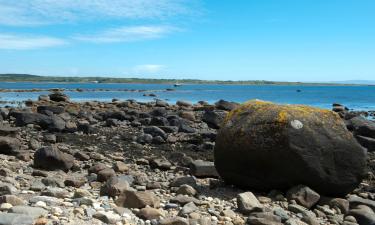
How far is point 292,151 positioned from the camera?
9.84 m

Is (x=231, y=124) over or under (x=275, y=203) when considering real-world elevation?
over

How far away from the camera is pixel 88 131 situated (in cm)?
2108

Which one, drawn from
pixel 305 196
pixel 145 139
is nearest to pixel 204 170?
pixel 305 196

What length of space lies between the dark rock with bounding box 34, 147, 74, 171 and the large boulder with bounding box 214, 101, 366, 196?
13.8 ft

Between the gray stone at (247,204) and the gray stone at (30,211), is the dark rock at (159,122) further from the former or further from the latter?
the gray stone at (30,211)

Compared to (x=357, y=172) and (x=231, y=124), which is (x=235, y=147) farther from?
(x=357, y=172)

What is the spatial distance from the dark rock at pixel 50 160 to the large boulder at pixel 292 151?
4206mm

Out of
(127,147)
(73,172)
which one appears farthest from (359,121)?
(73,172)

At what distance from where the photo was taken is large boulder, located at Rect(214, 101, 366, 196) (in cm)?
994

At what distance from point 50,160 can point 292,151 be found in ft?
19.7

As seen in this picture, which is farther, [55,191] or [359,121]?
[359,121]

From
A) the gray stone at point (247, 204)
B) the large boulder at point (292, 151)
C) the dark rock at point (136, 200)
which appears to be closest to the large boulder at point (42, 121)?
the large boulder at point (292, 151)

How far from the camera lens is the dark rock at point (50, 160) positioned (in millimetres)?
12102

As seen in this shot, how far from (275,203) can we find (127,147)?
350 inches
